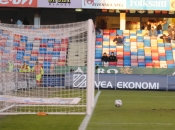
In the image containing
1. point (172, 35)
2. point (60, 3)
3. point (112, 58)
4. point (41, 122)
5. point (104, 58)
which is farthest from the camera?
point (172, 35)

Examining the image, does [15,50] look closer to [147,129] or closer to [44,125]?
[44,125]

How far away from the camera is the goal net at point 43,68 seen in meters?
14.9

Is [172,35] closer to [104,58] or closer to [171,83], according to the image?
[104,58]

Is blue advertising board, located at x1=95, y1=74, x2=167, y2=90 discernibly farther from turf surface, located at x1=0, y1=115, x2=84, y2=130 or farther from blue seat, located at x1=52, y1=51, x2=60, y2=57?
turf surface, located at x1=0, y1=115, x2=84, y2=130

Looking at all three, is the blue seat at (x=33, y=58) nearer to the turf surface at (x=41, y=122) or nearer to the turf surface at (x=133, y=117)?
the turf surface at (x=133, y=117)

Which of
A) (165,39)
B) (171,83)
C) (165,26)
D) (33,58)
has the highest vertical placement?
(165,26)

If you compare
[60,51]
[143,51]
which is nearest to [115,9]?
[143,51]

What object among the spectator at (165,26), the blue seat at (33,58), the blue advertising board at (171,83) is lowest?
the blue advertising board at (171,83)

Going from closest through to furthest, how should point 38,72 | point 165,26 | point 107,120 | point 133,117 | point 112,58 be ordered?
point 107,120 < point 133,117 < point 38,72 < point 112,58 < point 165,26

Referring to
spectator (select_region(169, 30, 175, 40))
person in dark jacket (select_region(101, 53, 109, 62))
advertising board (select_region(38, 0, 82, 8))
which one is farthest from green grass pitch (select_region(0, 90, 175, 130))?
spectator (select_region(169, 30, 175, 40))

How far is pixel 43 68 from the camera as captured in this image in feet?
56.3

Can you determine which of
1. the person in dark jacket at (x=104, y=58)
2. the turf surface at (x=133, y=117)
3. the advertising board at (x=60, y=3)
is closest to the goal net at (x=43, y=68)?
the turf surface at (x=133, y=117)

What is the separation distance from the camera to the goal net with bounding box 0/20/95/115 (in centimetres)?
1492

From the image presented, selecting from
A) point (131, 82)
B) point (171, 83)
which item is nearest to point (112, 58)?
point (131, 82)
